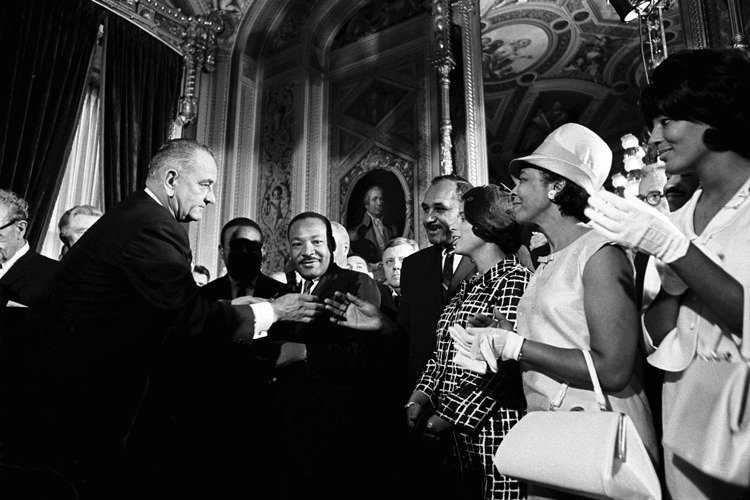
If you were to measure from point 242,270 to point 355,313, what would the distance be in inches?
46.3

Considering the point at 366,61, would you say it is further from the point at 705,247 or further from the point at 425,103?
the point at 705,247

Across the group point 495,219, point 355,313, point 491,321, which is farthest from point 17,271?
point 491,321

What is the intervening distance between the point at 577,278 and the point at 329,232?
1.76 m

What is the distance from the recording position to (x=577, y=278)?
1.61 metres

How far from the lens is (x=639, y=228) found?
4.19ft

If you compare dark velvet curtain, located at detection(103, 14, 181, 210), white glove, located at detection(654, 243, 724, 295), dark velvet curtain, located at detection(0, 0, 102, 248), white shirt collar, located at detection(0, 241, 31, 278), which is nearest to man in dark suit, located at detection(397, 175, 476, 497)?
white glove, located at detection(654, 243, 724, 295)

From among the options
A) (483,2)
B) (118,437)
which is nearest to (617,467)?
(118,437)

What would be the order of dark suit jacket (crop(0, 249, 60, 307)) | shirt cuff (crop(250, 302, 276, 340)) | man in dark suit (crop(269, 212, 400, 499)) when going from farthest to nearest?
dark suit jacket (crop(0, 249, 60, 307)) → man in dark suit (crop(269, 212, 400, 499)) → shirt cuff (crop(250, 302, 276, 340))

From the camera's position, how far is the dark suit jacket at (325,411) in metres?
2.70

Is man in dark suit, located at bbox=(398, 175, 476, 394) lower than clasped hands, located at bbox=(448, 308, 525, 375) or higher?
higher

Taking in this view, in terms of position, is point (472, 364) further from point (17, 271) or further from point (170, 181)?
point (17, 271)

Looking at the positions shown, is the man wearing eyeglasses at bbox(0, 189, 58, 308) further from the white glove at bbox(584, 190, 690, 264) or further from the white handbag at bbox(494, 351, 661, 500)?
the white glove at bbox(584, 190, 690, 264)

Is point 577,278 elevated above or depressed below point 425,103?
below

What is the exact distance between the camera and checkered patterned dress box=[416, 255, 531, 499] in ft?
6.30
